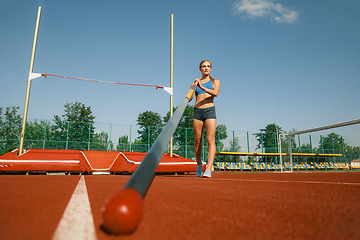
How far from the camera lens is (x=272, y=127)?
43375 millimetres

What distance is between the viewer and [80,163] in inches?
237

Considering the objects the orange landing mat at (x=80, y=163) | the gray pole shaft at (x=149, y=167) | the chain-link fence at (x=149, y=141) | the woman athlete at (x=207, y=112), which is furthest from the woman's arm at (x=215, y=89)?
the chain-link fence at (x=149, y=141)

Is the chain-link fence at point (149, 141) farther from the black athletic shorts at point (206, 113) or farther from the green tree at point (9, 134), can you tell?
the black athletic shorts at point (206, 113)

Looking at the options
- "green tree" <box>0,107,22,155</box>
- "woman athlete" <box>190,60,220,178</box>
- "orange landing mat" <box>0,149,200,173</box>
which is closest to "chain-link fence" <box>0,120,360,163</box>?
"green tree" <box>0,107,22,155</box>

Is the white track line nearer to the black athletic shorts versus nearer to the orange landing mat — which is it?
the black athletic shorts

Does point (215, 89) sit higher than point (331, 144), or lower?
lower

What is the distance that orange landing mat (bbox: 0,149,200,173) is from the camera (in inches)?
Answer: 214

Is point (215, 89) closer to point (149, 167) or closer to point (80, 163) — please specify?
point (149, 167)

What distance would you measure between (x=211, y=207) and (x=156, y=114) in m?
42.6

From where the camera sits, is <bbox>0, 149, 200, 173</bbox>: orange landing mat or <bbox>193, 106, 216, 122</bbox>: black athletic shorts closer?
A: <bbox>193, 106, 216, 122</bbox>: black athletic shorts

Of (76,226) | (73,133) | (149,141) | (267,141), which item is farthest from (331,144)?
(76,226)

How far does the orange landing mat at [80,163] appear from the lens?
17.9 feet

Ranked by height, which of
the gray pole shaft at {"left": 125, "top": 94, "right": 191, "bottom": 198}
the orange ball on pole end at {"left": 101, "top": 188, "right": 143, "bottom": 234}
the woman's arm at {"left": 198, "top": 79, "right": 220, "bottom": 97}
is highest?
the woman's arm at {"left": 198, "top": 79, "right": 220, "bottom": 97}

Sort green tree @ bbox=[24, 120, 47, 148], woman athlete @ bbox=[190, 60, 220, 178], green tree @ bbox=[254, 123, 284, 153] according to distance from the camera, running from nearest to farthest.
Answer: woman athlete @ bbox=[190, 60, 220, 178] → green tree @ bbox=[24, 120, 47, 148] → green tree @ bbox=[254, 123, 284, 153]
